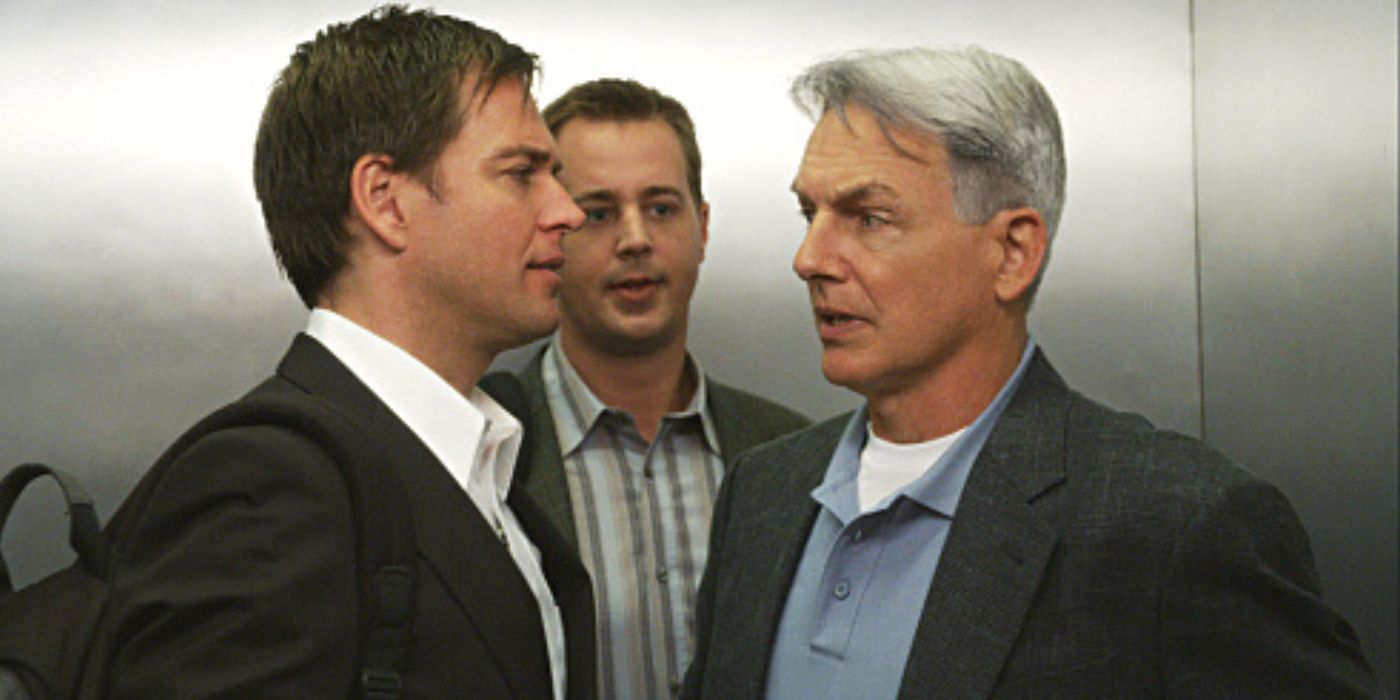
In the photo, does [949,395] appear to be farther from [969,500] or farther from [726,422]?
[726,422]

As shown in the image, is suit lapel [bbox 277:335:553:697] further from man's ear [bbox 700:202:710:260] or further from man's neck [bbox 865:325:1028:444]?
man's ear [bbox 700:202:710:260]

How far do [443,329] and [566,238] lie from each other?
513 millimetres

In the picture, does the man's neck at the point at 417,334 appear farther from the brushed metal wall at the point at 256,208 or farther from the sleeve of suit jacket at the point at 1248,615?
the sleeve of suit jacket at the point at 1248,615

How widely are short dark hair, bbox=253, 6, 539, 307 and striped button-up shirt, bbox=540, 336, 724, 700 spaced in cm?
48

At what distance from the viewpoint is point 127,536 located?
3.56 ft

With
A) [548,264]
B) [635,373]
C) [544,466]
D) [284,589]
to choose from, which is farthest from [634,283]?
[284,589]

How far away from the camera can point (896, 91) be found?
1.31 m

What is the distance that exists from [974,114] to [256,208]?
0.82m

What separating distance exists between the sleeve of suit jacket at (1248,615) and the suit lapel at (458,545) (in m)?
0.46

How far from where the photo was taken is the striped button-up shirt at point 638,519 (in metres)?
1.69

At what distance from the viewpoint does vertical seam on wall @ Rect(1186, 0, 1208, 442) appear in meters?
1.90

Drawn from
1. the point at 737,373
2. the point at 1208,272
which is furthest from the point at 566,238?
the point at 1208,272

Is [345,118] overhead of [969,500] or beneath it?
overhead

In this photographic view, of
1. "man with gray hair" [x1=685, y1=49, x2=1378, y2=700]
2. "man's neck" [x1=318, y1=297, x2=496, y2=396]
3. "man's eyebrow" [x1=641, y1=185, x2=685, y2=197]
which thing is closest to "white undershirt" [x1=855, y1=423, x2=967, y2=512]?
"man with gray hair" [x1=685, y1=49, x2=1378, y2=700]
